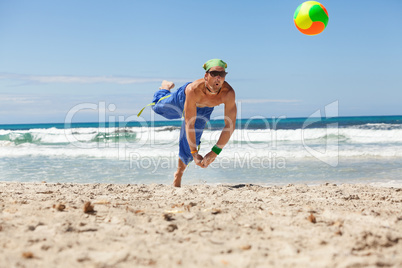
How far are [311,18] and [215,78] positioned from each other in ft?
7.51

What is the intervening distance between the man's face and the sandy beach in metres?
1.31

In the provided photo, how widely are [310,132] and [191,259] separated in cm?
1885

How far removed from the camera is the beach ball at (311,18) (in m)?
5.20

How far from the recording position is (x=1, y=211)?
291 centimetres

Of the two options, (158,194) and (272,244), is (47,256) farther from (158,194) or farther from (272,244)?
(158,194)

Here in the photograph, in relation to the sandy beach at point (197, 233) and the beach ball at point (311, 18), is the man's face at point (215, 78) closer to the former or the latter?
the sandy beach at point (197, 233)

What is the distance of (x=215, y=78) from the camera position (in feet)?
12.9

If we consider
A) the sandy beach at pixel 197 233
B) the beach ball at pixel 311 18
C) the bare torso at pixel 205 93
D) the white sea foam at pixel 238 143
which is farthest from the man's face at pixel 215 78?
the white sea foam at pixel 238 143

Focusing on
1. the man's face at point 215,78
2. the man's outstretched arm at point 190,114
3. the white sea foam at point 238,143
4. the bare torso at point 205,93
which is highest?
the man's face at point 215,78

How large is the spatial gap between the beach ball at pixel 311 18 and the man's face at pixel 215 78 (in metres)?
2.19

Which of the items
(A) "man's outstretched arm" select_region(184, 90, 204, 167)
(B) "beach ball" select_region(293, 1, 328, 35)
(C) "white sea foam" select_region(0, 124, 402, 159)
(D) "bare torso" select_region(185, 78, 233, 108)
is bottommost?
(C) "white sea foam" select_region(0, 124, 402, 159)

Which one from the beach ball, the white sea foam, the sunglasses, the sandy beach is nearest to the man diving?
the sunglasses

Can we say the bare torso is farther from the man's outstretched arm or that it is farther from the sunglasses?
the sunglasses

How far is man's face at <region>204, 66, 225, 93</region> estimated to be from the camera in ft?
12.8
